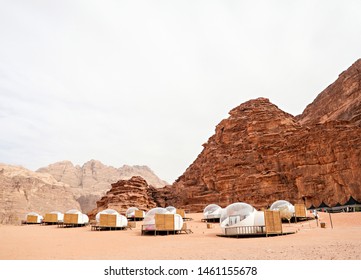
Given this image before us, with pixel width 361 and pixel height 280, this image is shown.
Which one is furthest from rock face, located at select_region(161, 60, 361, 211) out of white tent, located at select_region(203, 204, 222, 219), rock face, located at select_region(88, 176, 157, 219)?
white tent, located at select_region(203, 204, 222, 219)

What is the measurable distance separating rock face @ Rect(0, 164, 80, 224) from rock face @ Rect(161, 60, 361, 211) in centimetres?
3957

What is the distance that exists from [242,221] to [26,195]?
83.9m

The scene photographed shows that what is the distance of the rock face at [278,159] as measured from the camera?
49000 millimetres

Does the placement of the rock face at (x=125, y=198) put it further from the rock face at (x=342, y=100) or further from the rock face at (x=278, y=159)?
the rock face at (x=342, y=100)

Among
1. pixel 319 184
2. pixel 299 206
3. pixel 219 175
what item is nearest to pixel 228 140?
pixel 219 175

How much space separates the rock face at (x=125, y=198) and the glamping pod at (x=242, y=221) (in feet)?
126

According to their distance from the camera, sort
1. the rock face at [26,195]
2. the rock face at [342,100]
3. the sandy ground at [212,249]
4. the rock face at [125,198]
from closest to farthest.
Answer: the sandy ground at [212,249]
the rock face at [125,198]
the rock face at [342,100]
the rock face at [26,195]

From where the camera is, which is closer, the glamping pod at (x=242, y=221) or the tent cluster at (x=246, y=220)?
the tent cluster at (x=246, y=220)

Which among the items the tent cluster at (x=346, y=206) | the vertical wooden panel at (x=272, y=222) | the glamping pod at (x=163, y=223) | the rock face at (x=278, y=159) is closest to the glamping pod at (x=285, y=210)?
the vertical wooden panel at (x=272, y=222)

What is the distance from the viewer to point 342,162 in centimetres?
4847

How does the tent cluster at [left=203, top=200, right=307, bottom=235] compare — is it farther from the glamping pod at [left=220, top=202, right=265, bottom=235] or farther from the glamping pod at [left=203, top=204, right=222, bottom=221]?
the glamping pod at [left=203, top=204, right=222, bottom=221]

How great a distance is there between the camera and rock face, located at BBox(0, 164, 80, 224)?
251ft
